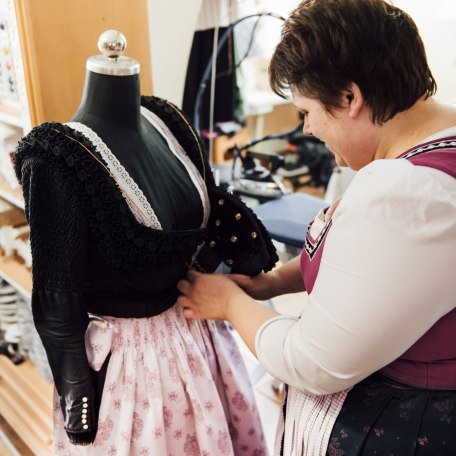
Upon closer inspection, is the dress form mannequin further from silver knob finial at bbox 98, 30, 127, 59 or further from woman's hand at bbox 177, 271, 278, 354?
woman's hand at bbox 177, 271, 278, 354

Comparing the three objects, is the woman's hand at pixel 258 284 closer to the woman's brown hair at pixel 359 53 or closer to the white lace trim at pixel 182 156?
the white lace trim at pixel 182 156

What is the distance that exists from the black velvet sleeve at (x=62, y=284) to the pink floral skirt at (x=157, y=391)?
0.16 feet

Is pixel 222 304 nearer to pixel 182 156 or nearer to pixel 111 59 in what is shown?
pixel 182 156

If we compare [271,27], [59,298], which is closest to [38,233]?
[59,298]

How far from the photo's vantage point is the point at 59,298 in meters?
0.77

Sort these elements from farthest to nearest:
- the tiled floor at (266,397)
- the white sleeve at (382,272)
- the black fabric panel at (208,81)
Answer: the black fabric panel at (208,81) → the tiled floor at (266,397) → the white sleeve at (382,272)

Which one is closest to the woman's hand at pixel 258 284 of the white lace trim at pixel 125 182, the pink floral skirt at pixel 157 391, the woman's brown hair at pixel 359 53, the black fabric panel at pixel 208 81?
the pink floral skirt at pixel 157 391

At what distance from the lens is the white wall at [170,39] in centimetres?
147

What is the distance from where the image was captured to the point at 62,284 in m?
0.76

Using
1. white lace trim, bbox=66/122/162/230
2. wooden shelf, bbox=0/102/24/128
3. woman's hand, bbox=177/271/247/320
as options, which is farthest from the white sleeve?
wooden shelf, bbox=0/102/24/128

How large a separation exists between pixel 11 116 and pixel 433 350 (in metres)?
1.13

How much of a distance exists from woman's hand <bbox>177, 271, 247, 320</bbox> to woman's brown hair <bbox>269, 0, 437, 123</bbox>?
0.37 m

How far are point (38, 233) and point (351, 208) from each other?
49 cm

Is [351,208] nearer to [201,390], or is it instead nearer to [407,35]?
[407,35]
